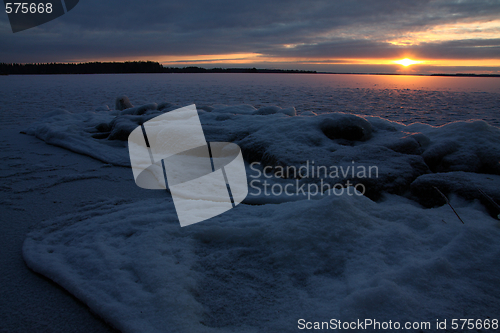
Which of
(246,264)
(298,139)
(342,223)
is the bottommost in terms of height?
(246,264)

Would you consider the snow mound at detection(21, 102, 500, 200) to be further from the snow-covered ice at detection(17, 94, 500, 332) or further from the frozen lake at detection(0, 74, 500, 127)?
the frozen lake at detection(0, 74, 500, 127)

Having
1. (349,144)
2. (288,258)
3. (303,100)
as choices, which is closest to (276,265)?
(288,258)

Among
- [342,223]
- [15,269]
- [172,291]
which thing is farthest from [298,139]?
[15,269]

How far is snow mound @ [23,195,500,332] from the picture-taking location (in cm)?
128

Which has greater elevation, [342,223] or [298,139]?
[298,139]

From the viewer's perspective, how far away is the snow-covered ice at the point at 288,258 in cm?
129

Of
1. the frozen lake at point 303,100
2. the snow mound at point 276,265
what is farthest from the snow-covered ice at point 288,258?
the frozen lake at point 303,100

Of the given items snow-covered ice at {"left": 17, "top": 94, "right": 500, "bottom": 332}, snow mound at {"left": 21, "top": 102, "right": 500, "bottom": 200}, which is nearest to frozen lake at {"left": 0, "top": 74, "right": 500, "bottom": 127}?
snow mound at {"left": 21, "top": 102, "right": 500, "bottom": 200}

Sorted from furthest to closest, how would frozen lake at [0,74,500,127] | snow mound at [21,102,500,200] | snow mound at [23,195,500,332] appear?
frozen lake at [0,74,500,127] < snow mound at [21,102,500,200] < snow mound at [23,195,500,332]

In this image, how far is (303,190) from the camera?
112 inches

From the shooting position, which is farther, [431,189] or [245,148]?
[245,148]

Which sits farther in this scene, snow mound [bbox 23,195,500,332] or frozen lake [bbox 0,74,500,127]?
frozen lake [bbox 0,74,500,127]

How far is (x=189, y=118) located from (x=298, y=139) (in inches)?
116

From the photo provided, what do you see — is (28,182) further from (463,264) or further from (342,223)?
(463,264)
